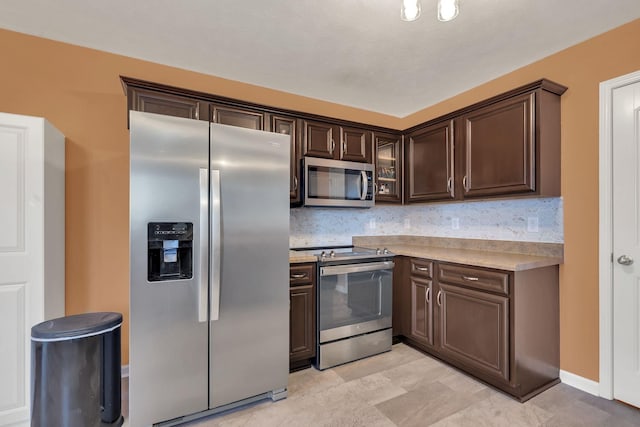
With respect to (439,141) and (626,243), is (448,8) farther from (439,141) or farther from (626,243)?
(626,243)

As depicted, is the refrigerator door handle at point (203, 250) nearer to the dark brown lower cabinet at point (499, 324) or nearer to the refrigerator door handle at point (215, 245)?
the refrigerator door handle at point (215, 245)

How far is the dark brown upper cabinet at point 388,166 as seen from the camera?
3.27 m

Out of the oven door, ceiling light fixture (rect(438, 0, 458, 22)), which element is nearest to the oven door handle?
the oven door

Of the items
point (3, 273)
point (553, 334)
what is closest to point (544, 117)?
point (553, 334)

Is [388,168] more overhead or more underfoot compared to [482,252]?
more overhead

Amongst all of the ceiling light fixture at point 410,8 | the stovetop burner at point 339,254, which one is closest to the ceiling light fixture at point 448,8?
the ceiling light fixture at point 410,8

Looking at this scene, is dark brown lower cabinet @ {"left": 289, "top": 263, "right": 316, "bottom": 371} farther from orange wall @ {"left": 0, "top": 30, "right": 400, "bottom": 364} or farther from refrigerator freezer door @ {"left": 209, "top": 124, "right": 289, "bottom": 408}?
orange wall @ {"left": 0, "top": 30, "right": 400, "bottom": 364}

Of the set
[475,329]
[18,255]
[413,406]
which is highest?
[18,255]

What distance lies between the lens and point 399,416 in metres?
1.94

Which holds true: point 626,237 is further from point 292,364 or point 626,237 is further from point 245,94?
point 245,94

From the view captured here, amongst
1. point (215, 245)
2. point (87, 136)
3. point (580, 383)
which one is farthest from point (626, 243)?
point (87, 136)

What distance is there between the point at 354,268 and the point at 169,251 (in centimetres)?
155

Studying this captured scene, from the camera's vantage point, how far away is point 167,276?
5.97 feet

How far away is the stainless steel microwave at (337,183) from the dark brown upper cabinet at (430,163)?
1.82 feet
